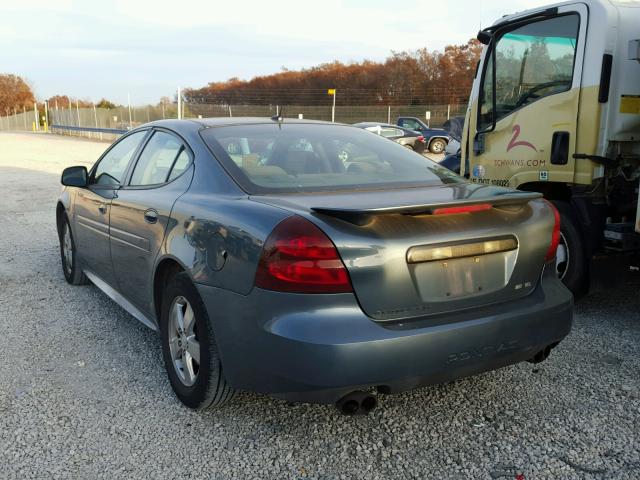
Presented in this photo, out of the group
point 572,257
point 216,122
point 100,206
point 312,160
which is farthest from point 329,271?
point 572,257

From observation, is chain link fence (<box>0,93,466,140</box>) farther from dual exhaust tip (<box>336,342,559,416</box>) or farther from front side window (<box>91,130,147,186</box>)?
dual exhaust tip (<box>336,342,559,416</box>)

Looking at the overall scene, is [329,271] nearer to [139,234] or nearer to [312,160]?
[312,160]

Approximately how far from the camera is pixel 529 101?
4906 millimetres

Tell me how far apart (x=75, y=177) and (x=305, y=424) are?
2.78 m

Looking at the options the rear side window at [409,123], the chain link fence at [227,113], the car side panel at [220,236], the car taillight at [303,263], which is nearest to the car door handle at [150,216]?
the car side panel at [220,236]

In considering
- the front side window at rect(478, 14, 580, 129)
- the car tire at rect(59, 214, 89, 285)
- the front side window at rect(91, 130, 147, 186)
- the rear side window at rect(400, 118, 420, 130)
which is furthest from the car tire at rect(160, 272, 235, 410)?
the rear side window at rect(400, 118, 420, 130)

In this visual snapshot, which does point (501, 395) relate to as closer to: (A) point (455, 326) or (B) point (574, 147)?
(A) point (455, 326)

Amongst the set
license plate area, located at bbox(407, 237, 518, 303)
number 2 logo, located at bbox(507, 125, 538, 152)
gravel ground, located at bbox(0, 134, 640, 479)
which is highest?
number 2 logo, located at bbox(507, 125, 538, 152)

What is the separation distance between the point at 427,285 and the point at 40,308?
3541 mm

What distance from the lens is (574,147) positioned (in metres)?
4.54

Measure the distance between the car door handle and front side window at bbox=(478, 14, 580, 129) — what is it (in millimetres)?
3198

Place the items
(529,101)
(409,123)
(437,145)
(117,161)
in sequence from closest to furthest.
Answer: (117,161) < (529,101) < (437,145) < (409,123)

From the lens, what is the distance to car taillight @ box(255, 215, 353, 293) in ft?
7.82

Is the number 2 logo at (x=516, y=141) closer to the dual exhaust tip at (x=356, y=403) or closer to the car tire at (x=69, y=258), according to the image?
the dual exhaust tip at (x=356, y=403)
